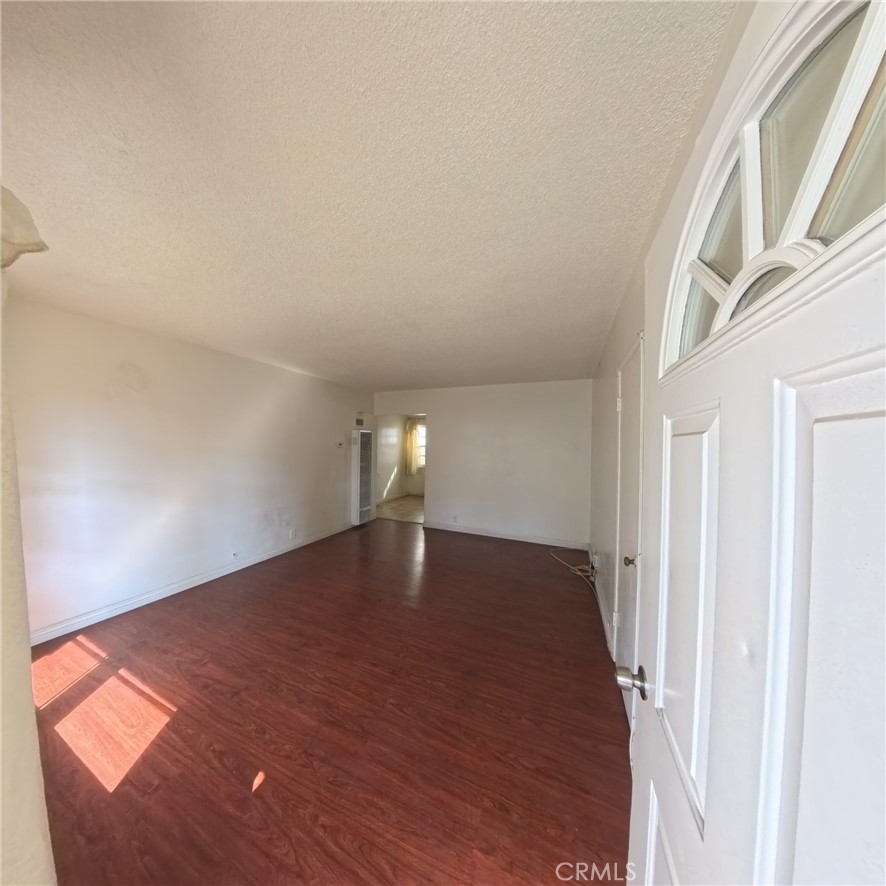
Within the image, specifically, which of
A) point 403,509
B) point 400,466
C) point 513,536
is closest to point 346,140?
point 513,536

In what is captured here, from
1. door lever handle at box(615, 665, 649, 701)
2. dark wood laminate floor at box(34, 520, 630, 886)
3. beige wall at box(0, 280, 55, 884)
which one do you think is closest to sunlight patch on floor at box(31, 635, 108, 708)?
dark wood laminate floor at box(34, 520, 630, 886)

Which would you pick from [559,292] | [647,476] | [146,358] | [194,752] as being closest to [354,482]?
[146,358]

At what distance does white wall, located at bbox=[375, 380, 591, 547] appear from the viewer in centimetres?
456

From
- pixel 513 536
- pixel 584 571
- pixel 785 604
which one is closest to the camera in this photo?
pixel 785 604

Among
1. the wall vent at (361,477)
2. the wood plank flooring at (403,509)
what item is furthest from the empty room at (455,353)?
the wood plank flooring at (403,509)

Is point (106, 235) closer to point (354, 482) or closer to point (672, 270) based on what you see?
point (672, 270)

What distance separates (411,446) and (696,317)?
7667 mm

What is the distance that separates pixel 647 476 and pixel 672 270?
1.77 feet

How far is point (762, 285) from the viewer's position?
0.56 m

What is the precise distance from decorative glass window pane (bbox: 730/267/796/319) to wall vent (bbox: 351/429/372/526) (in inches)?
199

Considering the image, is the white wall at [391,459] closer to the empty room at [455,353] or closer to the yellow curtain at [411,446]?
the yellow curtain at [411,446]

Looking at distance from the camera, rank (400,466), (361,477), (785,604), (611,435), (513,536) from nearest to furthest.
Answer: (785,604)
(611,435)
(513,536)
(361,477)
(400,466)

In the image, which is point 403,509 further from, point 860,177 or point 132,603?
point 860,177

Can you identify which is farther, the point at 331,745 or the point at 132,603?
the point at 132,603
